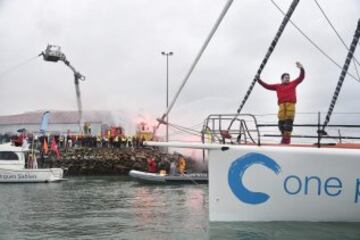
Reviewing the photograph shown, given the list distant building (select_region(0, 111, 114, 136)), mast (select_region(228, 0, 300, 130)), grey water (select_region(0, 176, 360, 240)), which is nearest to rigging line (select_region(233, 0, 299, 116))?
mast (select_region(228, 0, 300, 130))

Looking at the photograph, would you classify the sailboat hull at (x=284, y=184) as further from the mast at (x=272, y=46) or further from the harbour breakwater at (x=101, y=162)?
the harbour breakwater at (x=101, y=162)

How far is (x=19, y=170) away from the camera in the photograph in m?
36.7

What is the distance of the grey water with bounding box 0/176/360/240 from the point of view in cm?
1348

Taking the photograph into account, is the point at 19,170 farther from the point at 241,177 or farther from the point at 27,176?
the point at 241,177

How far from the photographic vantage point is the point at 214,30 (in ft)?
46.8

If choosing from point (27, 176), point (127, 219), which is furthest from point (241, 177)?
point (27, 176)

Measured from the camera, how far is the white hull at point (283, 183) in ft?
43.1

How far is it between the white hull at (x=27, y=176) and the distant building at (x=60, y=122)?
35473 millimetres

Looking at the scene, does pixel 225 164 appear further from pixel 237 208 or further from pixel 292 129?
pixel 292 129

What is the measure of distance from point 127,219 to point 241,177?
5578 millimetres

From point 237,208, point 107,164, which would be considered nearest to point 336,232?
point 237,208

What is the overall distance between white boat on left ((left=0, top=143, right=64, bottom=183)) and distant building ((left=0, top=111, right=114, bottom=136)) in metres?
34.8

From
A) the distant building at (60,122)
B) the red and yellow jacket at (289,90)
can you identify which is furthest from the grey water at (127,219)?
the distant building at (60,122)

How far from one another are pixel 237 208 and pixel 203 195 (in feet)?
45.3
